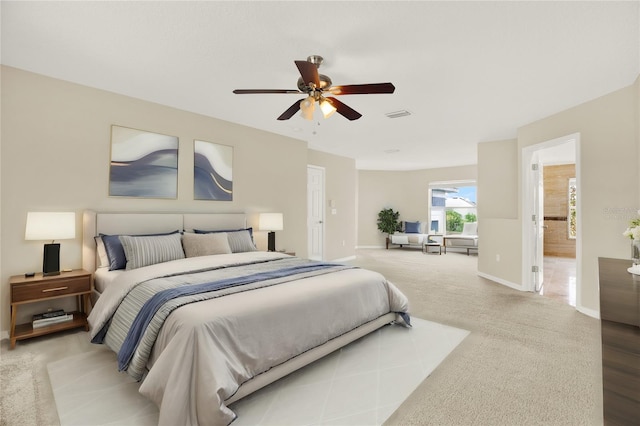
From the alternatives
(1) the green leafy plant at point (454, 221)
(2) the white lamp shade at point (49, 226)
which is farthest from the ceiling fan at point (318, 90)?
(1) the green leafy plant at point (454, 221)

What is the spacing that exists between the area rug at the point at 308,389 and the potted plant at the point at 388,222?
6965 mm

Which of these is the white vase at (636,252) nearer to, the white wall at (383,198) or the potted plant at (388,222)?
the potted plant at (388,222)

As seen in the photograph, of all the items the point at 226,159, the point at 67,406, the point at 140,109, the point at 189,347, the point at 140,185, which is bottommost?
the point at 67,406

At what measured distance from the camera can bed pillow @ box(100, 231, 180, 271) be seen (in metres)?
3.18

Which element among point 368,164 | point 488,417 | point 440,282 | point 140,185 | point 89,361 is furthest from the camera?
point 368,164

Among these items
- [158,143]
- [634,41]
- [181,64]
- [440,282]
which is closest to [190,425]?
[181,64]

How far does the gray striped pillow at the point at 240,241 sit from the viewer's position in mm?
4051

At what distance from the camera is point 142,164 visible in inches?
150

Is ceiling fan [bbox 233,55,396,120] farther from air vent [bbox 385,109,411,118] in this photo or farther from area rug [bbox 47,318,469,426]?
area rug [bbox 47,318,469,426]

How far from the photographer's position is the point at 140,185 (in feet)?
12.4

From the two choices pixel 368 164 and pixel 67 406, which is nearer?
pixel 67 406

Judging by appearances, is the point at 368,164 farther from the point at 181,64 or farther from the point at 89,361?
the point at 89,361

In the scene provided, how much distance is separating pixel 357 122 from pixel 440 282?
298 cm

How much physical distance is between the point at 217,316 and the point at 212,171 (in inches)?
116
